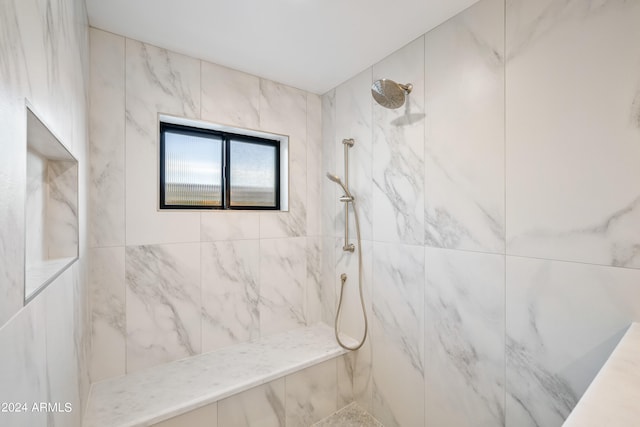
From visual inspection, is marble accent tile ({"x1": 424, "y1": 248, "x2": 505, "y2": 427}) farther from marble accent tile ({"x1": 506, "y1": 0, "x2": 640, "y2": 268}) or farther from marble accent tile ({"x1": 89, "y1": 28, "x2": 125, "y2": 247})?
marble accent tile ({"x1": 89, "y1": 28, "x2": 125, "y2": 247})

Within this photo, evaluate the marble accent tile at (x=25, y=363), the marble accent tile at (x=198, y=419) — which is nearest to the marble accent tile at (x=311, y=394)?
the marble accent tile at (x=198, y=419)

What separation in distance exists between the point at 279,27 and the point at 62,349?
5.79ft

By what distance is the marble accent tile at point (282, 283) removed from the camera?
2156mm

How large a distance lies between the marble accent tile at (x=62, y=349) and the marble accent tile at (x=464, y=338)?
5.16ft

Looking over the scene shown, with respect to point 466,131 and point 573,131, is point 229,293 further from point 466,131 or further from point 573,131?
point 573,131

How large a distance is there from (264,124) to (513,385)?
219 centimetres

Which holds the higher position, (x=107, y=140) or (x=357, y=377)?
(x=107, y=140)

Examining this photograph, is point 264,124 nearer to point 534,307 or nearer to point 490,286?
point 490,286

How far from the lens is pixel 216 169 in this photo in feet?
6.97

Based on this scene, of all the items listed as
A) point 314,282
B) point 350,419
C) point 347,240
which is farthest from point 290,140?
point 350,419

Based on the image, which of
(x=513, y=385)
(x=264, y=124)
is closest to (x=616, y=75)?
(x=513, y=385)

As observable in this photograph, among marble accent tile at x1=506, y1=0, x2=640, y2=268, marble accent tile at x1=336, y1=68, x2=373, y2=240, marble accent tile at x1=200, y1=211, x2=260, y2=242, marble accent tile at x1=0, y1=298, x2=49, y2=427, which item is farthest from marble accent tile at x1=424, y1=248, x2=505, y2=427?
marble accent tile at x1=0, y1=298, x2=49, y2=427

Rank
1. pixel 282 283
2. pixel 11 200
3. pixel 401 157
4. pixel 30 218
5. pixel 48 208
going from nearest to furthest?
pixel 11 200 → pixel 30 218 → pixel 48 208 → pixel 401 157 → pixel 282 283

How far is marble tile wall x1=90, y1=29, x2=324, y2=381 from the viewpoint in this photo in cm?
162
